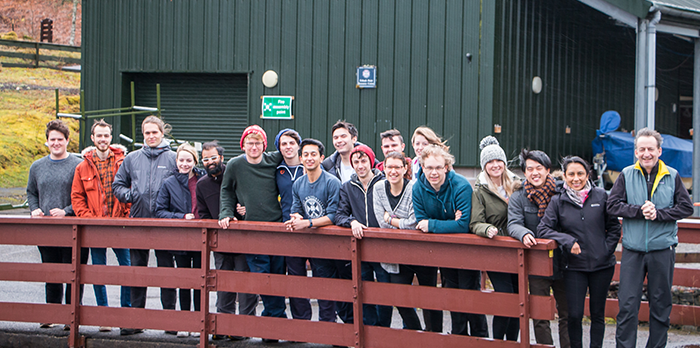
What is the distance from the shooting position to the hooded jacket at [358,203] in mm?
4824

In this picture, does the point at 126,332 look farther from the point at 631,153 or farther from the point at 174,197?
the point at 631,153

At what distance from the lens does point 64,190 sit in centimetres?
583

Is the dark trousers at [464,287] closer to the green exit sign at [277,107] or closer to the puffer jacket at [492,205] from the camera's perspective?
the puffer jacket at [492,205]

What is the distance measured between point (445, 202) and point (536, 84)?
9.24m

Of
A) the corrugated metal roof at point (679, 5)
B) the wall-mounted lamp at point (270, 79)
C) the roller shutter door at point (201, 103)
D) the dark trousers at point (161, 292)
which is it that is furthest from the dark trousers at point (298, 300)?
the roller shutter door at point (201, 103)

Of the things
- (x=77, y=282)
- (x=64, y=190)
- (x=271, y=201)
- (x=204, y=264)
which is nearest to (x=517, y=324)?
(x=271, y=201)

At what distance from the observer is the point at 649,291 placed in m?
4.72

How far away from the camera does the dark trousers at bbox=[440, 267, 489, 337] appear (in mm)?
4547

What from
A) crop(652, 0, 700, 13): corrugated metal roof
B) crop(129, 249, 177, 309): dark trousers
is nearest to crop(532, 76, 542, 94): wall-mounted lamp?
crop(652, 0, 700, 13): corrugated metal roof

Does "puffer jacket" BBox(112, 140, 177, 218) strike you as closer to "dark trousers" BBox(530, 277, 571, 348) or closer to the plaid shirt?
the plaid shirt

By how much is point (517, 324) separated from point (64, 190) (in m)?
4.51

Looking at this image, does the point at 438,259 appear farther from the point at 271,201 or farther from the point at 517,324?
the point at 271,201

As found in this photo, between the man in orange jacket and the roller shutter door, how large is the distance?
782cm

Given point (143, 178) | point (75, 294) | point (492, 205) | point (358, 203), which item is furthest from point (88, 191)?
point (492, 205)
